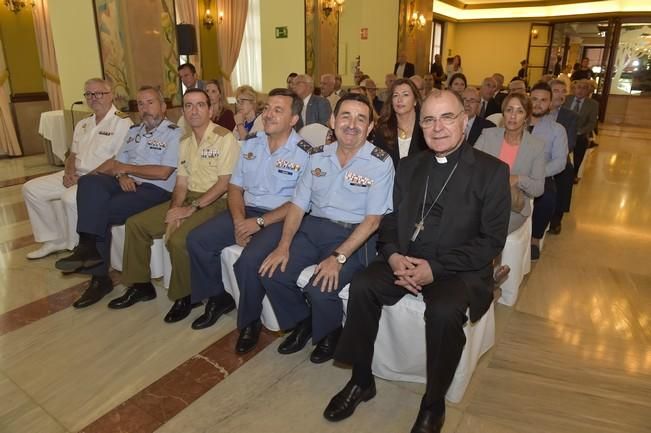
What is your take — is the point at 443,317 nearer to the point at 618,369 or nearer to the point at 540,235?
the point at 618,369

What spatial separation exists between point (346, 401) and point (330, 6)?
25.5ft

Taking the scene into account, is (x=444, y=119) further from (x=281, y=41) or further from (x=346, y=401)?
(x=281, y=41)

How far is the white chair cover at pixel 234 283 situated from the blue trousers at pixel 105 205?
35.7 inches

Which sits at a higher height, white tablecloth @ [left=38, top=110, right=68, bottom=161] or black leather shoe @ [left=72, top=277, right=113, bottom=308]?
white tablecloth @ [left=38, top=110, right=68, bottom=161]

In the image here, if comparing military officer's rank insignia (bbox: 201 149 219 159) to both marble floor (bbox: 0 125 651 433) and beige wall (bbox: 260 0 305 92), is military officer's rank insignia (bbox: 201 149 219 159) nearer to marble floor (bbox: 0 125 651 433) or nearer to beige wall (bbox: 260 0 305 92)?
marble floor (bbox: 0 125 651 433)

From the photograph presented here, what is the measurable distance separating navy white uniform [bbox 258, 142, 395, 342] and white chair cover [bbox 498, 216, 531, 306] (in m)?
0.95

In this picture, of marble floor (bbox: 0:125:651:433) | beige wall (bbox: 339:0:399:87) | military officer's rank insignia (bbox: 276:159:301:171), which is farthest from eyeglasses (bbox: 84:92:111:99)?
beige wall (bbox: 339:0:399:87)

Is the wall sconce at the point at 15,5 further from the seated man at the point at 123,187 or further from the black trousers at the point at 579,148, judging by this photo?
the black trousers at the point at 579,148

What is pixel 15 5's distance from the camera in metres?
7.11

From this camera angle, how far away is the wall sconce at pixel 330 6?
8094mm

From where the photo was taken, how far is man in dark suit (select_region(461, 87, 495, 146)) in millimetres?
3750

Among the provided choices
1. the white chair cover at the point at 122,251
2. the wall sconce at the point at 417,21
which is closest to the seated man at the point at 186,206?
the white chair cover at the point at 122,251

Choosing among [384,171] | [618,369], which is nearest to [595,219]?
[618,369]

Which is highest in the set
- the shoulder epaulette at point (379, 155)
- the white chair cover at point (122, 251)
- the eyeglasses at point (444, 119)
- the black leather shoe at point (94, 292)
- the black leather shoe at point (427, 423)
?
the eyeglasses at point (444, 119)
